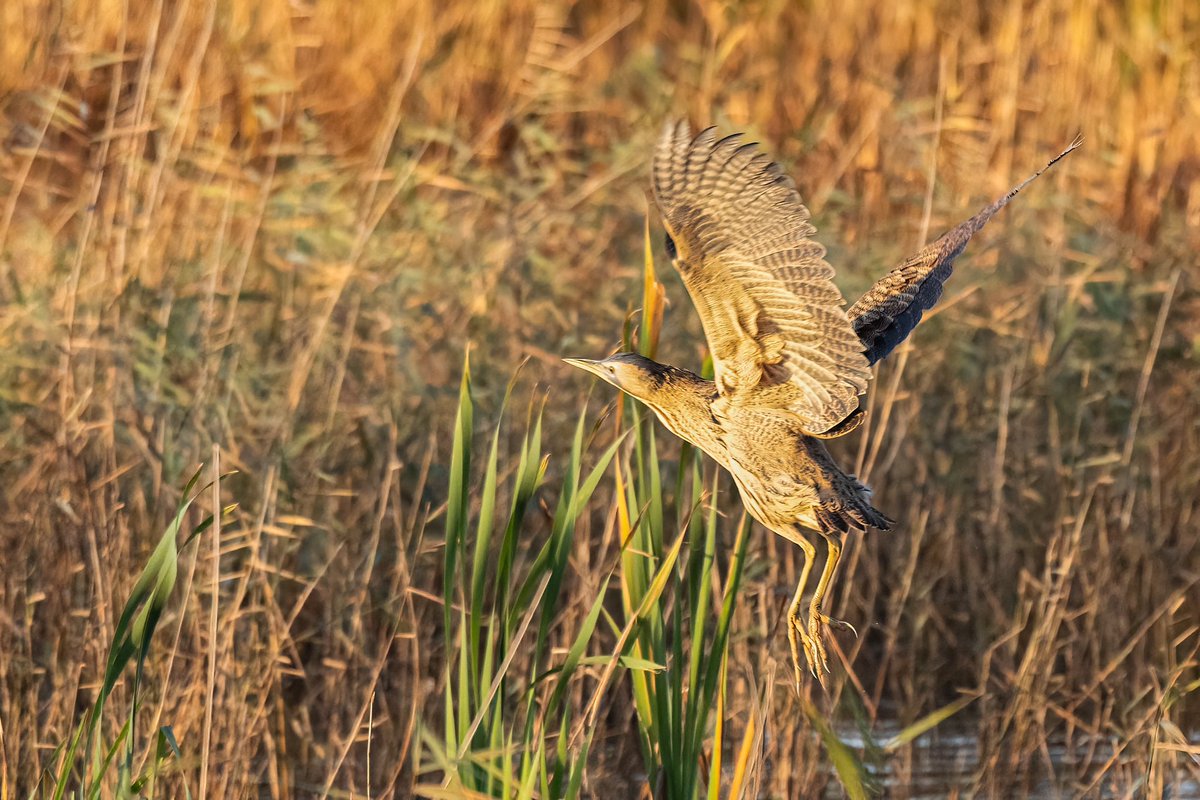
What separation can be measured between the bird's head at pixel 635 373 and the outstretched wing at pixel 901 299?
1.18ft

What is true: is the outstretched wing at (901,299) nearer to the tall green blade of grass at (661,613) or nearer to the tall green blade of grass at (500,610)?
the tall green blade of grass at (661,613)

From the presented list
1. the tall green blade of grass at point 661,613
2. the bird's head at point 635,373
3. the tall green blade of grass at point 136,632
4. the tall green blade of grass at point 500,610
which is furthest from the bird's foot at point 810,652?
the tall green blade of grass at point 136,632

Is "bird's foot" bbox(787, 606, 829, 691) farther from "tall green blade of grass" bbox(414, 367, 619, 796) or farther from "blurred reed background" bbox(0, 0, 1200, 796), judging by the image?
"tall green blade of grass" bbox(414, 367, 619, 796)

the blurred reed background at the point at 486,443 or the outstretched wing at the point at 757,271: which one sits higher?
the outstretched wing at the point at 757,271

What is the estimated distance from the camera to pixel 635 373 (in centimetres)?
263

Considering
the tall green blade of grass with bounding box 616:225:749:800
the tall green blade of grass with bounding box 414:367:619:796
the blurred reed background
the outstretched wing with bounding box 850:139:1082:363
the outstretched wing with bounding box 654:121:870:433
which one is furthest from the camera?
the blurred reed background

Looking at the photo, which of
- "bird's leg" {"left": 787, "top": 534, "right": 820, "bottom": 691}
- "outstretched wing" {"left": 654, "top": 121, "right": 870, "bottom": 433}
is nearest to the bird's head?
"outstretched wing" {"left": 654, "top": 121, "right": 870, "bottom": 433}

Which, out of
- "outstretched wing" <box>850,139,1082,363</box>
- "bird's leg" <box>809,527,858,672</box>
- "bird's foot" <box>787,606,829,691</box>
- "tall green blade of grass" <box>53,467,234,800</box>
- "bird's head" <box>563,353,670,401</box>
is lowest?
"tall green blade of grass" <box>53,467,234,800</box>

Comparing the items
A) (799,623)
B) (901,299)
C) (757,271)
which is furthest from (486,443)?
(757,271)

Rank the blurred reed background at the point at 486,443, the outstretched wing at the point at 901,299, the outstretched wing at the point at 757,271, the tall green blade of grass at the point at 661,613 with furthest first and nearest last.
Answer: the blurred reed background at the point at 486,443 < the outstretched wing at the point at 901,299 < the tall green blade of grass at the point at 661,613 < the outstretched wing at the point at 757,271

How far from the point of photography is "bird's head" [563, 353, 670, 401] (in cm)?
264

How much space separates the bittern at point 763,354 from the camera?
241cm

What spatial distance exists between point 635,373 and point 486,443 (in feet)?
6.63

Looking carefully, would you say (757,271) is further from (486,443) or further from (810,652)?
(486,443)
